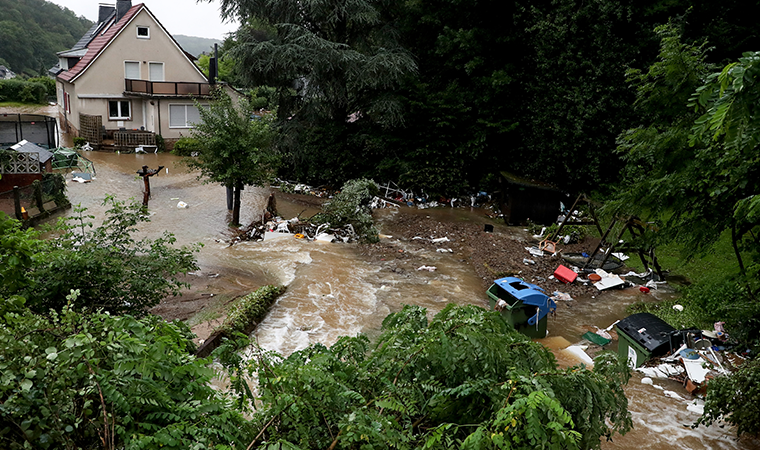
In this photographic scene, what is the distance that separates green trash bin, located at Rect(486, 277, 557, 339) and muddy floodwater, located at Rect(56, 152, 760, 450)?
413mm

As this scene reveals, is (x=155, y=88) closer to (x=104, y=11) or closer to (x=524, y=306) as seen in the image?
(x=104, y=11)

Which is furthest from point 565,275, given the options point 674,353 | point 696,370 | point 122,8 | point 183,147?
point 122,8

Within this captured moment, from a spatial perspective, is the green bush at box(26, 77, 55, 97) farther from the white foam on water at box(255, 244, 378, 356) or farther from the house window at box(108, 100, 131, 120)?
the white foam on water at box(255, 244, 378, 356)

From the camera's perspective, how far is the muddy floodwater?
719cm

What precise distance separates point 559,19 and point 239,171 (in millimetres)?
11919

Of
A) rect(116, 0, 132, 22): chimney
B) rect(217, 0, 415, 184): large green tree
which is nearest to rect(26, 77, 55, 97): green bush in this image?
rect(116, 0, 132, 22): chimney

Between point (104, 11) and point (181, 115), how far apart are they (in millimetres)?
14669

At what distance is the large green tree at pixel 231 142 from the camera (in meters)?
14.8

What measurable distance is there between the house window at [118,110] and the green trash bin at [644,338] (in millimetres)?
28270

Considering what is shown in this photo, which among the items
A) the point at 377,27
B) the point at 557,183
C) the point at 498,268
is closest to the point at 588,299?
the point at 498,268

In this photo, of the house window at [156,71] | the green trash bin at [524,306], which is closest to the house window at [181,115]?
the house window at [156,71]

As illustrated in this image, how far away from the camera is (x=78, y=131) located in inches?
1126

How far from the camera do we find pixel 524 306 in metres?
9.39

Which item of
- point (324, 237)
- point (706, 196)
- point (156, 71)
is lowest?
point (324, 237)
